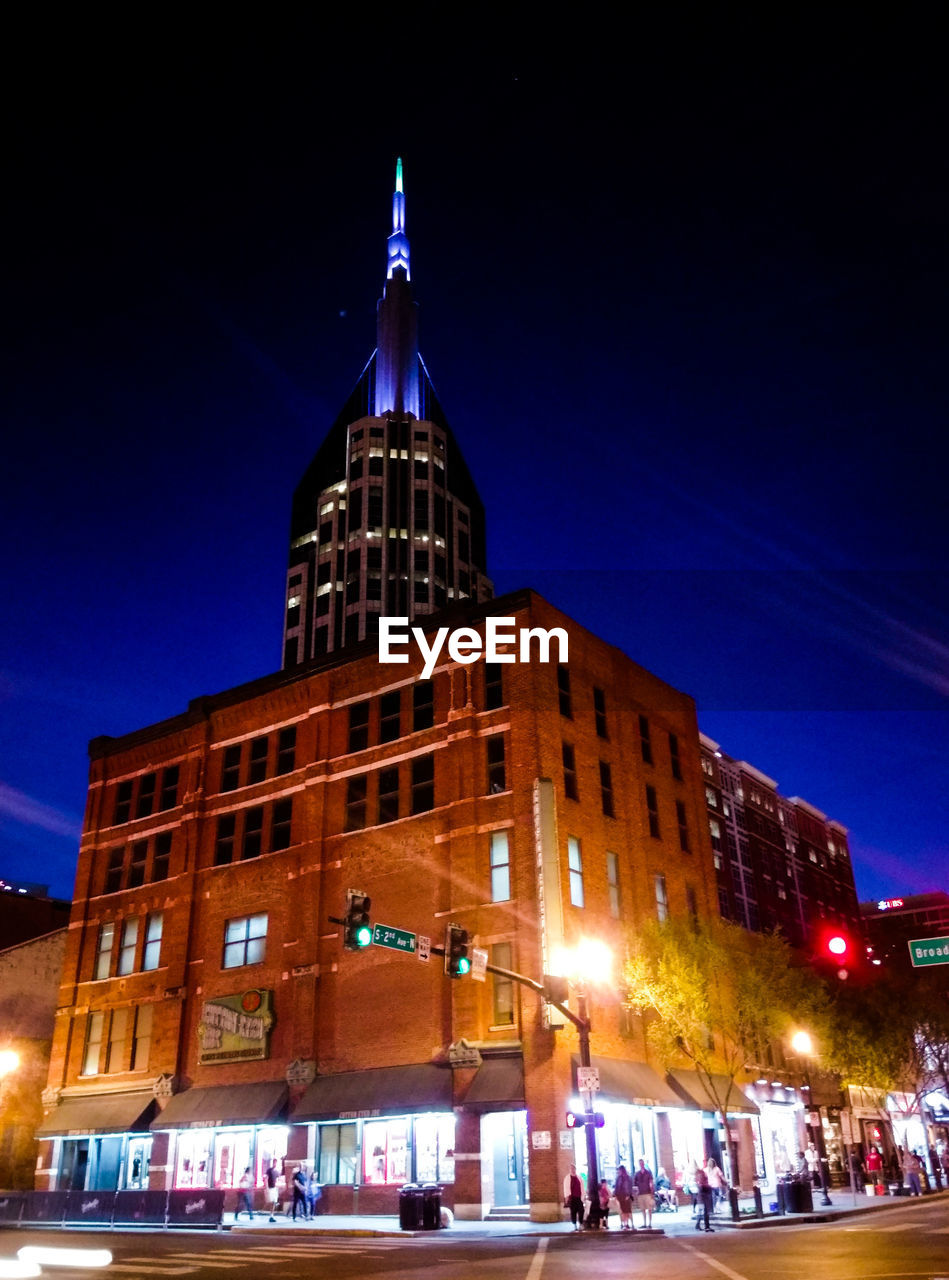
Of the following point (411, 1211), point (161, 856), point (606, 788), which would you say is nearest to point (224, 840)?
point (161, 856)

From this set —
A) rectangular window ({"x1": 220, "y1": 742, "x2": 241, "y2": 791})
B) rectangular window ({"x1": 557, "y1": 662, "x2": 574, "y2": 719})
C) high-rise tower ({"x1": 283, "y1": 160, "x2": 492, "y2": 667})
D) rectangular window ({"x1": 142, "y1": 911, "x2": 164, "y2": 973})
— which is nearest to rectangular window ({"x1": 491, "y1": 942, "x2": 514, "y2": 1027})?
rectangular window ({"x1": 557, "y1": 662, "x2": 574, "y2": 719})

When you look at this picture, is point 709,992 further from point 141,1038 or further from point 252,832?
point 141,1038

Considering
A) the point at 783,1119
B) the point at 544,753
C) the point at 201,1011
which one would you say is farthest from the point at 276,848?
the point at 783,1119

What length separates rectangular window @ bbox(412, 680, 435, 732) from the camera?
143ft

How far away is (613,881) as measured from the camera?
42406mm

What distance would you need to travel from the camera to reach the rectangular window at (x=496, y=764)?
132 feet

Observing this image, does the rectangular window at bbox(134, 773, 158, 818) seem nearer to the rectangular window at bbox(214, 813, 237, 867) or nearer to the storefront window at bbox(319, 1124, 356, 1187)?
the rectangular window at bbox(214, 813, 237, 867)

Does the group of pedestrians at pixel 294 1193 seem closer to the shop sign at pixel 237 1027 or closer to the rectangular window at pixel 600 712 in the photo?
the shop sign at pixel 237 1027

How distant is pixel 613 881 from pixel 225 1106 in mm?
17544

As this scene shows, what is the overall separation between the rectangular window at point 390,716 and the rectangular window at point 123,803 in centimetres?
1685

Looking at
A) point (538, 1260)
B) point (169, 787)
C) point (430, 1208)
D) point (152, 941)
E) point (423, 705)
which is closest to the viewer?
point (538, 1260)

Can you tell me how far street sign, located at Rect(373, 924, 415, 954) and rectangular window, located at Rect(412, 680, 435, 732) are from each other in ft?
53.7

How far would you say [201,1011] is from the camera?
149 feet

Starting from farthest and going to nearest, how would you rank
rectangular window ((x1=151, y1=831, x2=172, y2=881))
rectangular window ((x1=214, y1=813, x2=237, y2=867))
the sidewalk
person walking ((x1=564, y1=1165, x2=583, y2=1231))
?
1. rectangular window ((x1=151, y1=831, x2=172, y2=881))
2. rectangular window ((x1=214, y1=813, x2=237, y2=867))
3. person walking ((x1=564, y1=1165, x2=583, y2=1231))
4. the sidewalk
